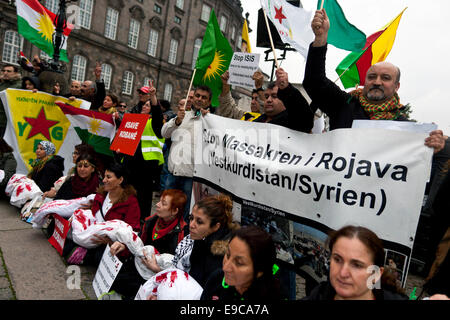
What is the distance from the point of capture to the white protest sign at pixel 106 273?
2.46m

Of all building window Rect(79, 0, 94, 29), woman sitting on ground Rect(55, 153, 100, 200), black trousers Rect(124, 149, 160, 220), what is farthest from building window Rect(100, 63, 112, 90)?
woman sitting on ground Rect(55, 153, 100, 200)

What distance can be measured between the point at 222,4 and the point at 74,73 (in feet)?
61.1

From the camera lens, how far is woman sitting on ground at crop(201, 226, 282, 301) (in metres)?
1.72

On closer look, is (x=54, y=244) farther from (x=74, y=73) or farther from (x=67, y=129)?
(x=74, y=73)

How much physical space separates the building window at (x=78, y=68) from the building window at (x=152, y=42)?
6846 millimetres

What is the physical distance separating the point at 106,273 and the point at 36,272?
2.36ft

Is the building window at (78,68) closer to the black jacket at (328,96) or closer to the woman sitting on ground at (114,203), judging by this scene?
the woman sitting on ground at (114,203)

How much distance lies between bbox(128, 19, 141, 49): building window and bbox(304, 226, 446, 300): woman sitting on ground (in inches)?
1121

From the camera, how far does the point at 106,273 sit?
2.57 metres

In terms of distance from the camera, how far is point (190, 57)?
3192cm

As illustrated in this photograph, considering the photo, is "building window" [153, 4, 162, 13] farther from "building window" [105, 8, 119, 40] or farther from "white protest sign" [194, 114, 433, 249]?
"white protest sign" [194, 114, 433, 249]

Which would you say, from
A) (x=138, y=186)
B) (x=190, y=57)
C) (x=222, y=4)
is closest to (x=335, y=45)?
(x=138, y=186)

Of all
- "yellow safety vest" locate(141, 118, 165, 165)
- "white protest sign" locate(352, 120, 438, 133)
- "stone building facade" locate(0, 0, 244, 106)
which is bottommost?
"yellow safety vest" locate(141, 118, 165, 165)

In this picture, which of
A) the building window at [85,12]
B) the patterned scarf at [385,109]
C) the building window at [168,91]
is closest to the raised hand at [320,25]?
the patterned scarf at [385,109]
